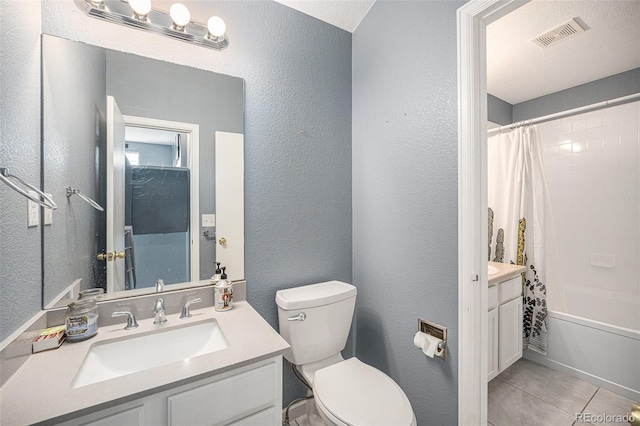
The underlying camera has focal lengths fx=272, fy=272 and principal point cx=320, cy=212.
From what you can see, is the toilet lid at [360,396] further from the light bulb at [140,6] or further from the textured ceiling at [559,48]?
the textured ceiling at [559,48]

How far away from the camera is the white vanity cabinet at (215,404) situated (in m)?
0.72

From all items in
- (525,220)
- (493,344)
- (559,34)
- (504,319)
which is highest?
(559,34)

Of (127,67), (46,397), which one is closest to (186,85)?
(127,67)

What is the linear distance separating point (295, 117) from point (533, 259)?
7.61ft

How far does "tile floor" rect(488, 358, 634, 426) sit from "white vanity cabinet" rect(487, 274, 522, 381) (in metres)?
0.17

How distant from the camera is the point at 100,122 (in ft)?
3.77

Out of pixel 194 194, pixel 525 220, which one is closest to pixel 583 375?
pixel 525 220

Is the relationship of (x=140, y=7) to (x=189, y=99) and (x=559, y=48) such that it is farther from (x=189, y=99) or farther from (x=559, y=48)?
(x=559, y=48)

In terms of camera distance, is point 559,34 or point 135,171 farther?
point 559,34

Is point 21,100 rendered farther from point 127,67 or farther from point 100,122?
point 127,67

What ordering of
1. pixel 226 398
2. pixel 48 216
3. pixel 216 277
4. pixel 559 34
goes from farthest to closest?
pixel 559 34, pixel 216 277, pixel 48 216, pixel 226 398

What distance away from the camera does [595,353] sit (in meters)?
2.00

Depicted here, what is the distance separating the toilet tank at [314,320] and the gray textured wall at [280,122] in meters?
0.18

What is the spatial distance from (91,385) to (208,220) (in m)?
0.77
